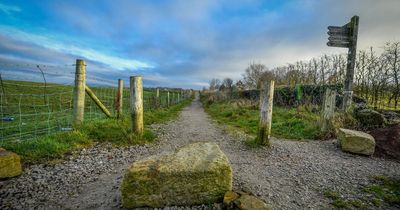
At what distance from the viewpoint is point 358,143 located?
554cm

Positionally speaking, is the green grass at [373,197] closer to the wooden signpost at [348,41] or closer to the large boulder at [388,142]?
the large boulder at [388,142]

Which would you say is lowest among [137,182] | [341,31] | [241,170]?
[241,170]

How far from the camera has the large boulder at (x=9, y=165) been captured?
326 centimetres

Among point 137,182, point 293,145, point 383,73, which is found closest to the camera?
point 137,182

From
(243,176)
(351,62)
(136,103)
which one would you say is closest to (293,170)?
(243,176)

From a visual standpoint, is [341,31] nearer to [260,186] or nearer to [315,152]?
[315,152]

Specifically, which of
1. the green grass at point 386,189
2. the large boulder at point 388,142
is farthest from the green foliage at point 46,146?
the large boulder at point 388,142

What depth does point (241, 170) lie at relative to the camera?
408cm

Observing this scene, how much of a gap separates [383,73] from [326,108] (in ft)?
20.5

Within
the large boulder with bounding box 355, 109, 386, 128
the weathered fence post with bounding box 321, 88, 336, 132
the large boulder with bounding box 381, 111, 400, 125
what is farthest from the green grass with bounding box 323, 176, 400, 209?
the large boulder with bounding box 381, 111, 400, 125

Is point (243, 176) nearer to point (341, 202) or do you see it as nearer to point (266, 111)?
point (341, 202)

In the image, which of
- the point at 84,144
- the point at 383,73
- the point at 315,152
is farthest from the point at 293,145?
the point at 383,73

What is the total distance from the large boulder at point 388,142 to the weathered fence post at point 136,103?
6.42 metres

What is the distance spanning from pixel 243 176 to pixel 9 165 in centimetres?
376
